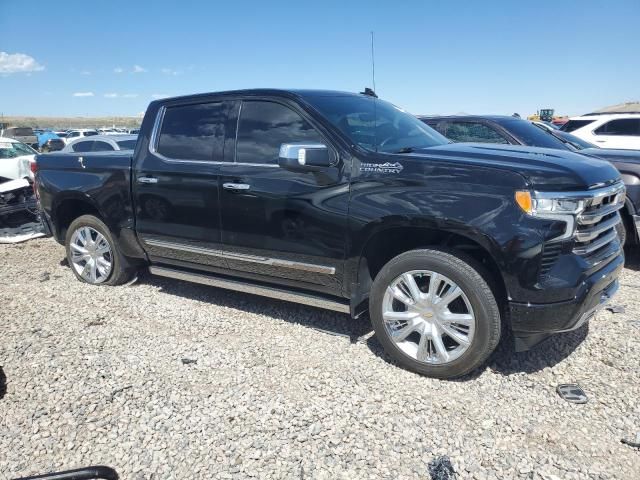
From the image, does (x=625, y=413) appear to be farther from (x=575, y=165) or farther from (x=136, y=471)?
(x=136, y=471)

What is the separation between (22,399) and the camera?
124 inches

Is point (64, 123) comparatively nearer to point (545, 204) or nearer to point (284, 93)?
point (284, 93)

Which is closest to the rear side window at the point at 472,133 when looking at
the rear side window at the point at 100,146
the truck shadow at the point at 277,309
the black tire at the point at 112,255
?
the truck shadow at the point at 277,309

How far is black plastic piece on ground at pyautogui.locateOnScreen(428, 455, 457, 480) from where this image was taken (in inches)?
96.6

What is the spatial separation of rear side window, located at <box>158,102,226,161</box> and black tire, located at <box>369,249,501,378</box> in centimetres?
177

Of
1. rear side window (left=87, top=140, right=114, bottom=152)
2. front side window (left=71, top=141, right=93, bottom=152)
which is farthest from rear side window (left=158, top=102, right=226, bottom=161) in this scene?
front side window (left=71, top=141, right=93, bottom=152)

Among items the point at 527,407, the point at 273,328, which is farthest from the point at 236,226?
the point at 527,407

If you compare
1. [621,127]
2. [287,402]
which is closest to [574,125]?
[621,127]

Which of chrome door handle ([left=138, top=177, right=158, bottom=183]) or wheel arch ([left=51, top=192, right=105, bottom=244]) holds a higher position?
chrome door handle ([left=138, top=177, right=158, bottom=183])

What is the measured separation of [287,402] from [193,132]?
2477 millimetres

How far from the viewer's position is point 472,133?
23.6ft

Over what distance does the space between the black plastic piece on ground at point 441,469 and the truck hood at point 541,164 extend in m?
1.59

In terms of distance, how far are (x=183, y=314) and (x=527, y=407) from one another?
2974 millimetres

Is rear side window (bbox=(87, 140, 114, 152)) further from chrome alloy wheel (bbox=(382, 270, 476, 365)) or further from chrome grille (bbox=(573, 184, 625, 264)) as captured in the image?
chrome grille (bbox=(573, 184, 625, 264))
